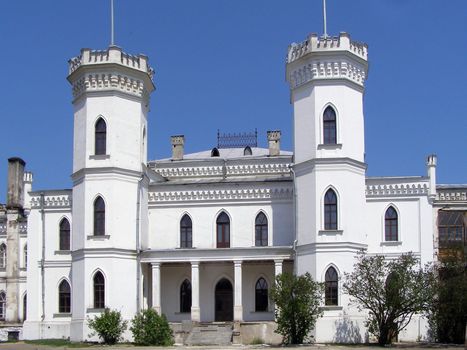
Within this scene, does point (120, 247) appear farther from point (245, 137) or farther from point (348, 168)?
point (245, 137)

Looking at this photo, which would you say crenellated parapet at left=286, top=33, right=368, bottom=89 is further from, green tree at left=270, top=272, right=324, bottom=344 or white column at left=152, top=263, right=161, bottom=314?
white column at left=152, top=263, right=161, bottom=314

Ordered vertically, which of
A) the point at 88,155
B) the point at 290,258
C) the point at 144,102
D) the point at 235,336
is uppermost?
the point at 144,102

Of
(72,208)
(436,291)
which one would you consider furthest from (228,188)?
(436,291)

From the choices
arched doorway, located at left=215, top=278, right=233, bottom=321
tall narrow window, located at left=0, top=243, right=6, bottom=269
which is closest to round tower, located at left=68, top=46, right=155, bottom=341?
arched doorway, located at left=215, top=278, right=233, bottom=321

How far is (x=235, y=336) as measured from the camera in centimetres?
3844

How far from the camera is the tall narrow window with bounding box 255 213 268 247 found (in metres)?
43.2

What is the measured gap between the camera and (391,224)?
4159cm

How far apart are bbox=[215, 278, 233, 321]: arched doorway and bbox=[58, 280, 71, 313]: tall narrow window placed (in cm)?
841

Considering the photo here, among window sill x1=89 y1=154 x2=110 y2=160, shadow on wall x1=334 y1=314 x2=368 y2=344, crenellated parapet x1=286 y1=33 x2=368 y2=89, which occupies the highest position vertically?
crenellated parapet x1=286 y1=33 x2=368 y2=89

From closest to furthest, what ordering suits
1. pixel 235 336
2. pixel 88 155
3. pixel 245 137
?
pixel 235 336, pixel 88 155, pixel 245 137

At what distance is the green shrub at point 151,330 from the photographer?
37031 millimetres

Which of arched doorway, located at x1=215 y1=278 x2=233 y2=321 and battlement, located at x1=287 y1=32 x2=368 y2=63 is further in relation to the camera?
arched doorway, located at x1=215 y1=278 x2=233 y2=321

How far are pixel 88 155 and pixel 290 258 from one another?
1190 cm

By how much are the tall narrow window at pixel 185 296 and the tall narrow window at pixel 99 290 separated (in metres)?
5.27
